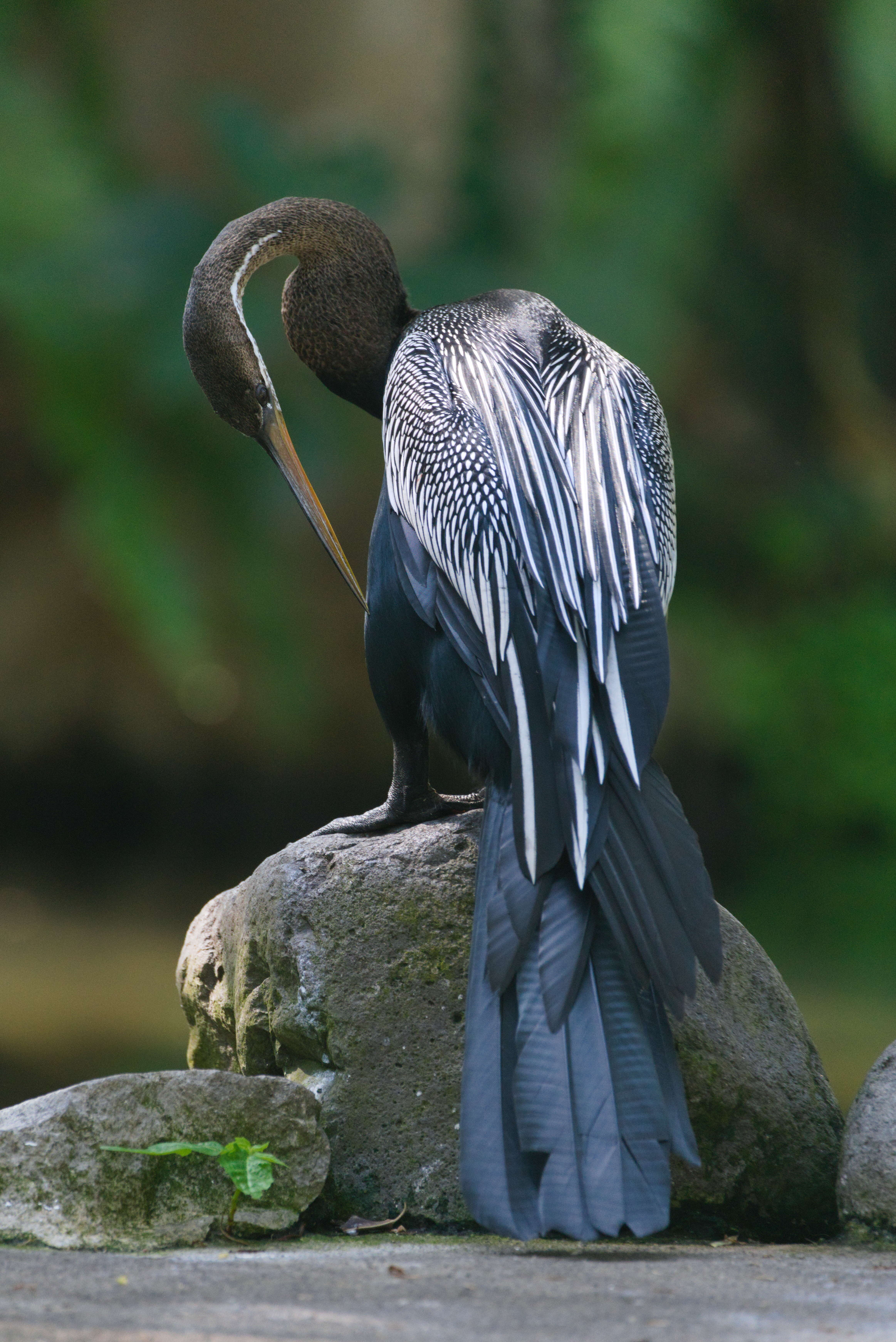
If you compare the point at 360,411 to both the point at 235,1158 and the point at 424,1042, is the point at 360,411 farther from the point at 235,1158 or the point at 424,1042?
the point at 235,1158

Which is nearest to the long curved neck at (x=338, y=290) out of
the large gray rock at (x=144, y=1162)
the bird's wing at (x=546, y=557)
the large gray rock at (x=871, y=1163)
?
the bird's wing at (x=546, y=557)

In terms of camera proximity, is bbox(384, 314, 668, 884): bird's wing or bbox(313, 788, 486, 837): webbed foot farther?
bbox(313, 788, 486, 837): webbed foot

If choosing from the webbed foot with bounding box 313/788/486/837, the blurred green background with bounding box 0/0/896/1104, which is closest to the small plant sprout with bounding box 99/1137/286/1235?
the webbed foot with bounding box 313/788/486/837

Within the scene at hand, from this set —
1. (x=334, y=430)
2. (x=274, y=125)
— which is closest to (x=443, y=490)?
(x=334, y=430)

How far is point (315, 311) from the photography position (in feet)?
12.7

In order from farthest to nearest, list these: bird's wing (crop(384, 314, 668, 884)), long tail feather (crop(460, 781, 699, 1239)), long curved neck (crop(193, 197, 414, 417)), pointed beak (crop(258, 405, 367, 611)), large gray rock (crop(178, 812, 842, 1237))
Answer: long curved neck (crop(193, 197, 414, 417)) < pointed beak (crop(258, 405, 367, 611)) < large gray rock (crop(178, 812, 842, 1237)) < bird's wing (crop(384, 314, 668, 884)) < long tail feather (crop(460, 781, 699, 1239))

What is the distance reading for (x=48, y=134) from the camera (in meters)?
10.2

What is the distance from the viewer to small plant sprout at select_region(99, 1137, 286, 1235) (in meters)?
2.64

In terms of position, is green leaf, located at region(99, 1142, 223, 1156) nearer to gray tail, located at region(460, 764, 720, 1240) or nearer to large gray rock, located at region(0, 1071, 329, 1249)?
large gray rock, located at region(0, 1071, 329, 1249)

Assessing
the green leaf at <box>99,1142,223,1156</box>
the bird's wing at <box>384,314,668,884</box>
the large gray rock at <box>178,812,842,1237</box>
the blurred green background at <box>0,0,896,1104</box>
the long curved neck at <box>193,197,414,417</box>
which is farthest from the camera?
the blurred green background at <box>0,0,896,1104</box>

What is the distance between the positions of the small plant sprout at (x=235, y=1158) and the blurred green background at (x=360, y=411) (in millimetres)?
5996

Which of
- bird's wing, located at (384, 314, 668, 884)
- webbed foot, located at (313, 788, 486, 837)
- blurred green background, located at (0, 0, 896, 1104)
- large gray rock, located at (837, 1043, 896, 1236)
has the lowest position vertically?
large gray rock, located at (837, 1043, 896, 1236)

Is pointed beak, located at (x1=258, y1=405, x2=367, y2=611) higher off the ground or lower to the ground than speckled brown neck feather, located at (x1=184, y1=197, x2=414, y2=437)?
lower

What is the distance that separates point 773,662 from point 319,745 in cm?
415
